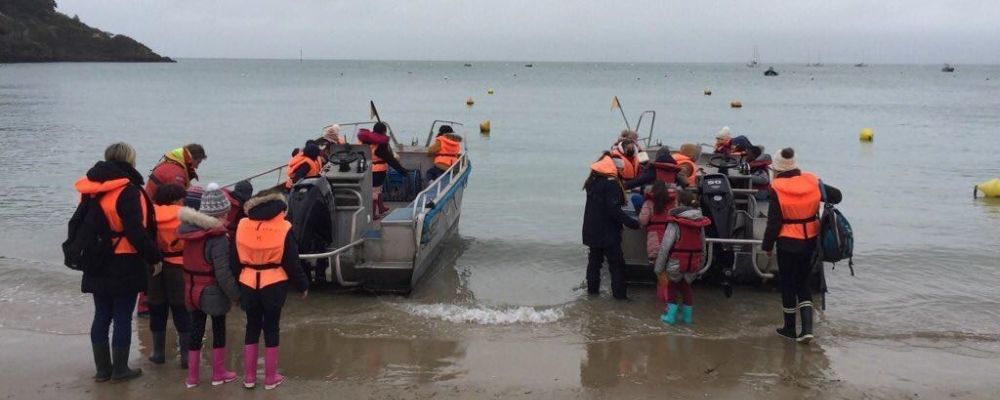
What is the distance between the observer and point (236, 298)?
4.48 m

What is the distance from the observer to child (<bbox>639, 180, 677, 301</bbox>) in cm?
625

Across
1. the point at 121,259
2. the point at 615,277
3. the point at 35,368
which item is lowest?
the point at 35,368

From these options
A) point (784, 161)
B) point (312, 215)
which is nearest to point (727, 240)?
point (784, 161)

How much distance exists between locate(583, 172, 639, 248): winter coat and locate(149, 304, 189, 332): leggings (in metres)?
3.30

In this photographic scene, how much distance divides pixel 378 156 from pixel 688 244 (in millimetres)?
3888

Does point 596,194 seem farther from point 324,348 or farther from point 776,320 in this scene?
point 324,348

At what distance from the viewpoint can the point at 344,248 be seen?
634 cm

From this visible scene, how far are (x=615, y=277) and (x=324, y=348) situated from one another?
8.83ft

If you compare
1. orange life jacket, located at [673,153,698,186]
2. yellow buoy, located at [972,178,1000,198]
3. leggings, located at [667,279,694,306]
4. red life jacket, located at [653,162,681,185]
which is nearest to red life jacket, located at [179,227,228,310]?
leggings, located at [667,279,694,306]

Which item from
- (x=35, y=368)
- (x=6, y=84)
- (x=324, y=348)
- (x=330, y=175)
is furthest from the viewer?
(x=6, y=84)

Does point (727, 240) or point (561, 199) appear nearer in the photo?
point (727, 240)

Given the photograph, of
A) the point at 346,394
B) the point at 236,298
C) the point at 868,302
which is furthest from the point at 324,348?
the point at 868,302

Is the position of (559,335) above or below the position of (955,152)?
below

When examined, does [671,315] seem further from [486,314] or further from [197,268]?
[197,268]
